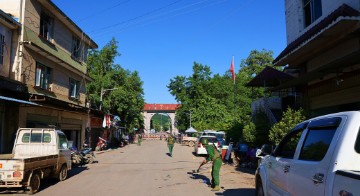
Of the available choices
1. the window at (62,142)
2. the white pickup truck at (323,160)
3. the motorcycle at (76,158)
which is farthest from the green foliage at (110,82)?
the white pickup truck at (323,160)

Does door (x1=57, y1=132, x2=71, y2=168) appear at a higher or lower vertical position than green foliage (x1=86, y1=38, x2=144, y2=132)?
lower

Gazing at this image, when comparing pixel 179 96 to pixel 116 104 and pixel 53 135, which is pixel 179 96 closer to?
pixel 116 104

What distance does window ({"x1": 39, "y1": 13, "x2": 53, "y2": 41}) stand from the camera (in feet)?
72.0

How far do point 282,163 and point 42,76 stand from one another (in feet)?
62.4

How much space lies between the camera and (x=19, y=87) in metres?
17.7

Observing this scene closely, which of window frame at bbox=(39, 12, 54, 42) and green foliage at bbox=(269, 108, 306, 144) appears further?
window frame at bbox=(39, 12, 54, 42)

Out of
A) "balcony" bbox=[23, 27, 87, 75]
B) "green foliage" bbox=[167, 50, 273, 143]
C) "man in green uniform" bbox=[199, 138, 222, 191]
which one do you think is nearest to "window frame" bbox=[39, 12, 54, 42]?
"balcony" bbox=[23, 27, 87, 75]

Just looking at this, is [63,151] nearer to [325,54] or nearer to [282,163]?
[282,163]

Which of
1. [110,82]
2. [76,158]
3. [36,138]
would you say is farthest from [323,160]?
[110,82]

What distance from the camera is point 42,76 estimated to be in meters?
21.9

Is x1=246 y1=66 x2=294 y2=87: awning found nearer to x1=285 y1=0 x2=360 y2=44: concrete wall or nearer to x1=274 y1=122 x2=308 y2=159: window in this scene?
x1=285 y1=0 x2=360 y2=44: concrete wall

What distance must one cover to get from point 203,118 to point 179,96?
1394cm

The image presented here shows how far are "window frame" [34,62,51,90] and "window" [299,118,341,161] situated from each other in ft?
60.4

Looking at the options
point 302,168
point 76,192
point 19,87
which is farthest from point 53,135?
point 302,168
